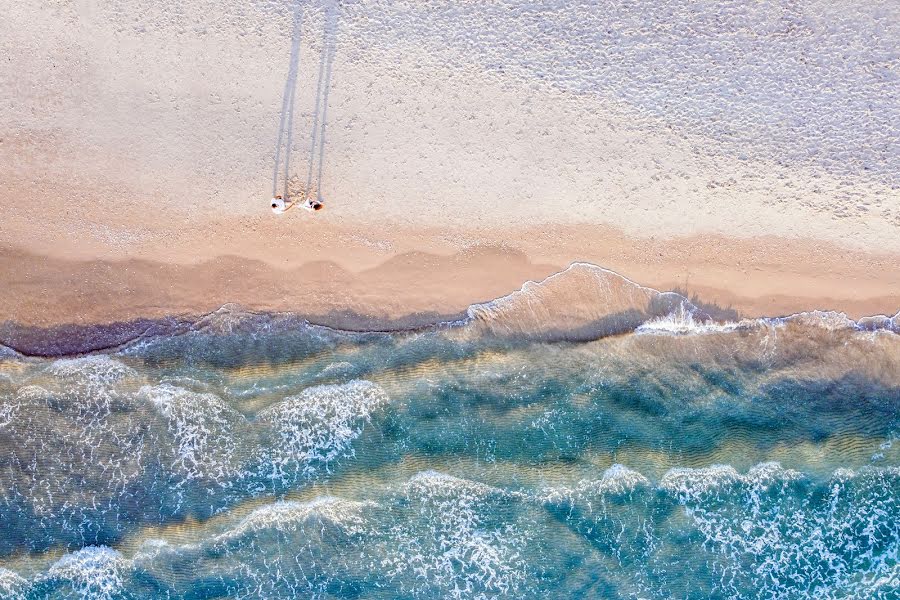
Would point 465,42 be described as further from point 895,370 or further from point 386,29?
point 895,370

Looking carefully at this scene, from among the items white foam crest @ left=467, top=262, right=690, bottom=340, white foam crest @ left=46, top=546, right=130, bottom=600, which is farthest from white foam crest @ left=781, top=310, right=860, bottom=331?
white foam crest @ left=46, top=546, right=130, bottom=600

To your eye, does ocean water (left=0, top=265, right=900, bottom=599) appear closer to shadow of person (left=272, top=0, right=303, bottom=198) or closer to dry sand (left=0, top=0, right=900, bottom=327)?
dry sand (left=0, top=0, right=900, bottom=327)

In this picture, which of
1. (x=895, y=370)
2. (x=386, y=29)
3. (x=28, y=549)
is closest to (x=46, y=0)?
(x=386, y=29)

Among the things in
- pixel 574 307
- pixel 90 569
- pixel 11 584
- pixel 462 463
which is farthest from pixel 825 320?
pixel 11 584

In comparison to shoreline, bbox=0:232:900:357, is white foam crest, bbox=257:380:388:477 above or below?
below

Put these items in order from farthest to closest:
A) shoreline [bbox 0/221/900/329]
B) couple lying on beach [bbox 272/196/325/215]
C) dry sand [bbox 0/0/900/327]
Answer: shoreline [bbox 0/221/900/329] < dry sand [bbox 0/0/900/327] < couple lying on beach [bbox 272/196/325/215]

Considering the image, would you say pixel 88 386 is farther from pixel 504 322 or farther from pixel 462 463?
pixel 504 322

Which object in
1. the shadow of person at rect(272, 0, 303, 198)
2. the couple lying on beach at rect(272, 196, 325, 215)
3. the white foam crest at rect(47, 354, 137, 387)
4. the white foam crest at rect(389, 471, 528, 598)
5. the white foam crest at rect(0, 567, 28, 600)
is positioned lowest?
the white foam crest at rect(0, 567, 28, 600)
